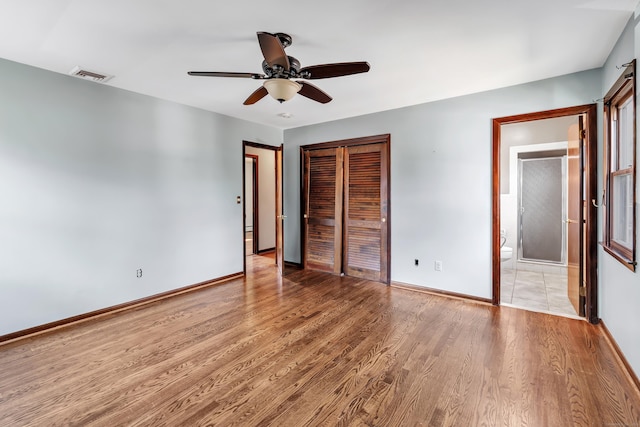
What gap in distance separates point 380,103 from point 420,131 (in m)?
0.64

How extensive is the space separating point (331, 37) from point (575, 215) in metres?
3.14

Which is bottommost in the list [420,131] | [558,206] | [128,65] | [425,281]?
[425,281]

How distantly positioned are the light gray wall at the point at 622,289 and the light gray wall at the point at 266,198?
5420 millimetres

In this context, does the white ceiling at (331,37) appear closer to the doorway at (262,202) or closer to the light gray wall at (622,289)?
the light gray wall at (622,289)

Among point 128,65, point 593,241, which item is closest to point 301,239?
point 128,65

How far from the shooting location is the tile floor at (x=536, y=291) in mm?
3352

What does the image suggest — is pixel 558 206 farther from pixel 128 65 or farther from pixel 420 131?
pixel 128 65

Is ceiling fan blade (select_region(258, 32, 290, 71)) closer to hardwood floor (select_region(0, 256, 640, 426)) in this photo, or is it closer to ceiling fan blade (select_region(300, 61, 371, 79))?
ceiling fan blade (select_region(300, 61, 371, 79))

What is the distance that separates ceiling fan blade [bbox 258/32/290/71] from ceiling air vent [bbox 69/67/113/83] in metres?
2.01

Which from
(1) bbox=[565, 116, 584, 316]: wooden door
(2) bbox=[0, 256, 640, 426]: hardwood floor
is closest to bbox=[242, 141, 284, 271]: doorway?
(2) bbox=[0, 256, 640, 426]: hardwood floor

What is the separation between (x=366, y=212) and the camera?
445 cm

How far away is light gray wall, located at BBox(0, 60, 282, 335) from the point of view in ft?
8.82

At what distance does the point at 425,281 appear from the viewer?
3.93 meters

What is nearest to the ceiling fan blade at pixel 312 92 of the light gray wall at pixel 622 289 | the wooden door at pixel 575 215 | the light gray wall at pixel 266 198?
the light gray wall at pixel 622 289
